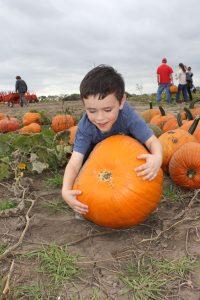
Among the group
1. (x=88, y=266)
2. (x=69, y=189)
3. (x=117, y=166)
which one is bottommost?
(x=88, y=266)

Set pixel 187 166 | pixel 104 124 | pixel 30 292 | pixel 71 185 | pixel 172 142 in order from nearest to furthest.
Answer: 1. pixel 30 292
2. pixel 104 124
3. pixel 71 185
4. pixel 187 166
5. pixel 172 142

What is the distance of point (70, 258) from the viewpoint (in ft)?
9.53

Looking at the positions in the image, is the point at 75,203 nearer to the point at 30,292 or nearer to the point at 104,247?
the point at 104,247

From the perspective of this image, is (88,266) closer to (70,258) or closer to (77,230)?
(70,258)

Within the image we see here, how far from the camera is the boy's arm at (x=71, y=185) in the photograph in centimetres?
325

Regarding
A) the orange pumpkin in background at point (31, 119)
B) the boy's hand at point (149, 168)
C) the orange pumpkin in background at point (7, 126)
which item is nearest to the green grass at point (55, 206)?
the boy's hand at point (149, 168)

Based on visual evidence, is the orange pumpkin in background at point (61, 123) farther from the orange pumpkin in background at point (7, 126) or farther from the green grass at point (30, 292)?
the green grass at point (30, 292)

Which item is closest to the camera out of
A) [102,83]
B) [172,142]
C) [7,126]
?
[102,83]

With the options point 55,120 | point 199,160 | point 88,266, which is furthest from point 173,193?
point 55,120

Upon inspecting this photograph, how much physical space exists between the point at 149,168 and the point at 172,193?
3.19 feet

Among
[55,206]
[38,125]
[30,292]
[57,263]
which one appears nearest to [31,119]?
[38,125]

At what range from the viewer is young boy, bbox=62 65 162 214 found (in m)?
3.21

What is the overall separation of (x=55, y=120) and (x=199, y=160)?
15.3ft

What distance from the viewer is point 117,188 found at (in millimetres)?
3193
